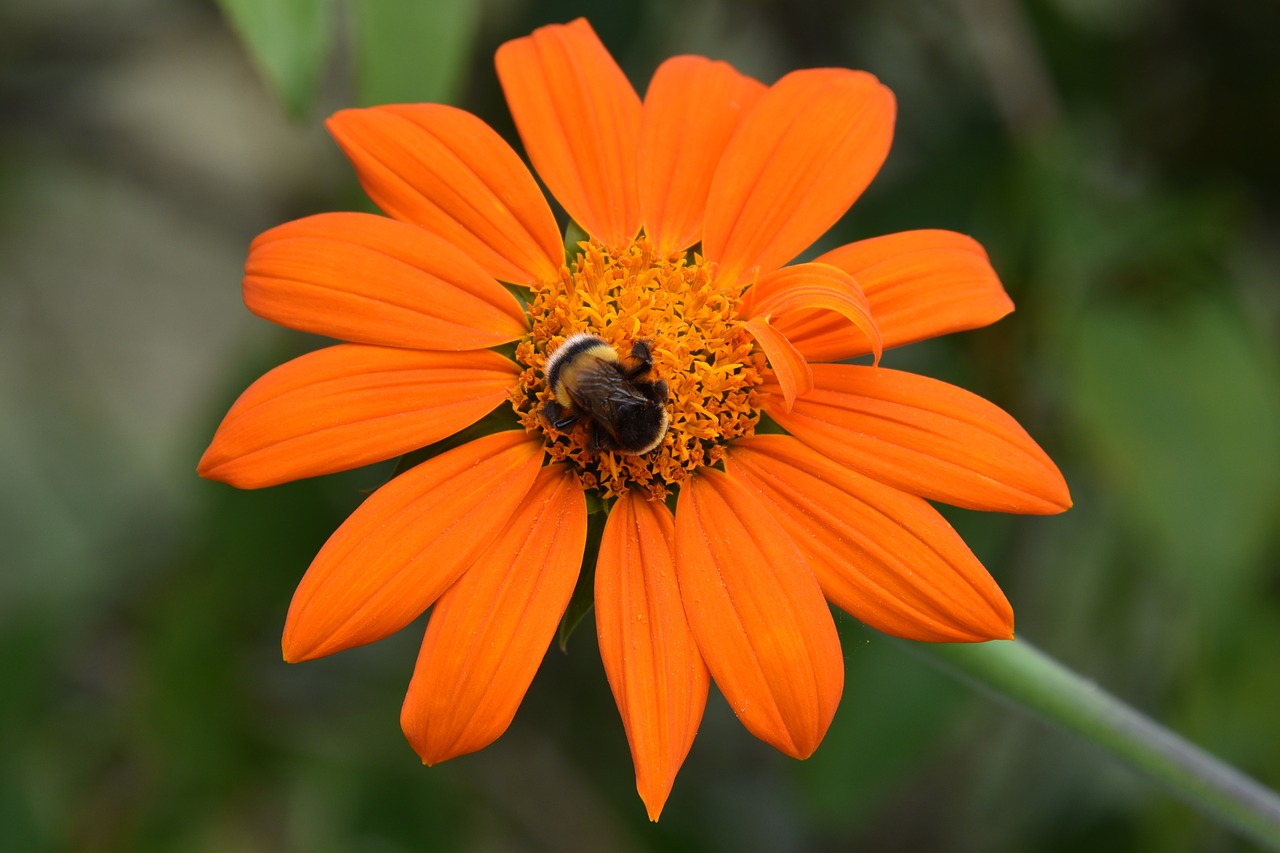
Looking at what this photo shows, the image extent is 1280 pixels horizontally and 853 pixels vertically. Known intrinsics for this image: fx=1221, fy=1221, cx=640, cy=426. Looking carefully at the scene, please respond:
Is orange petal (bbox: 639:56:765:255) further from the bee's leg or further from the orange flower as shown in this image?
the bee's leg

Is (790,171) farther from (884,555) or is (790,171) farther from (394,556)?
(394,556)

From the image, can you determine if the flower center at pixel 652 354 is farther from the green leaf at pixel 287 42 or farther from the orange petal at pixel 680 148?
the green leaf at pixel 287 42

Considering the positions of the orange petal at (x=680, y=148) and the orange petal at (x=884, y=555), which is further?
the orange petal at (x=680, y=148)

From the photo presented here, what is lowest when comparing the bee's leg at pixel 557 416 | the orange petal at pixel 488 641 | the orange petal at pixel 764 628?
the orange petal at pixel 764 628

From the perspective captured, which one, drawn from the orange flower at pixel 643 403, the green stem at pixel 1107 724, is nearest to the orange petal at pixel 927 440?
the orange flower at pixel 643 403

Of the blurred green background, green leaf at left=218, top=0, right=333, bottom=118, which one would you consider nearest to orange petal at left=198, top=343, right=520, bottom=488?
green leaf at left=218, top=0, right=333, bottom=118

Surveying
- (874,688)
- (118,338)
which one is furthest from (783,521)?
(118,338)

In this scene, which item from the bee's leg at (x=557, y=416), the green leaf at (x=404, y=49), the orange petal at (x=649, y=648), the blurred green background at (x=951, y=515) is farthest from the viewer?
the blurred green background at (x=951, y=515)

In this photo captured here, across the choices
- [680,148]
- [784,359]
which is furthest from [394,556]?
[680,148]

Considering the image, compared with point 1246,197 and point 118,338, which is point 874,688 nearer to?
point 1246,197
